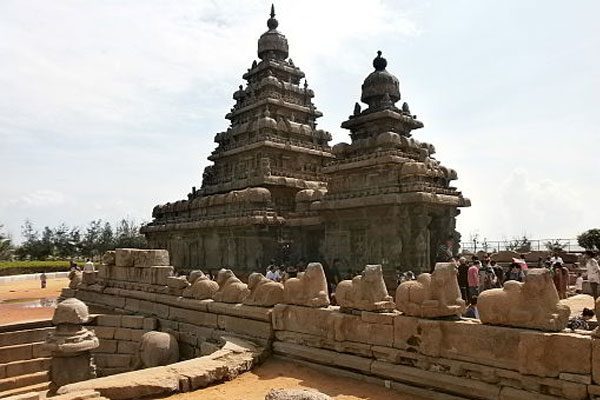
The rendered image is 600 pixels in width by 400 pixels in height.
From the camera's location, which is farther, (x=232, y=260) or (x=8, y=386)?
(x=232, y=260)

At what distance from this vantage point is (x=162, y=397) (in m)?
6.13

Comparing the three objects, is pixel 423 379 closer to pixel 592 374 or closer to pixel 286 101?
pixel 592 374

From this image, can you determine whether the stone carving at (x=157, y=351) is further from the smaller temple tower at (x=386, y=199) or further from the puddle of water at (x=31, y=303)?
the puddle of water at (x=31, y=303)

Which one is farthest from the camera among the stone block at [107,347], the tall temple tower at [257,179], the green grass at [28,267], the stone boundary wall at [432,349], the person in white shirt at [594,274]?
the green grass at [28,267]

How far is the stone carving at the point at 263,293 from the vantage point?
329 inches

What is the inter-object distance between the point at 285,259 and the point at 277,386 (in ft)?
45.2

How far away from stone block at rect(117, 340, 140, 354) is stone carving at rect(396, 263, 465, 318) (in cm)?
796

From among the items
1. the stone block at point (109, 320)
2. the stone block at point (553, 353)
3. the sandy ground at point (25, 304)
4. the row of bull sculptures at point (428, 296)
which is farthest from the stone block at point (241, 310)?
the sandy ground at point (25, 304)

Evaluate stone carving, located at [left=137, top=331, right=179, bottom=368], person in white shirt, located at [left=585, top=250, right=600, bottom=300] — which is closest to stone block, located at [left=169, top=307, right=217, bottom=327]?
stone carving, located at [left=137, top=331, right=179, bottom=368]

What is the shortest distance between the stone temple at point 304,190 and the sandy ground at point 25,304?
659cm

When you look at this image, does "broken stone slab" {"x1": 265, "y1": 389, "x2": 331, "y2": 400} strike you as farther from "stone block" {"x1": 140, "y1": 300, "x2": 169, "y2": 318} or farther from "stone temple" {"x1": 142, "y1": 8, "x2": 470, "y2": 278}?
"stone temple" {"x1": 142, "y1": 8, "x2": 470, "y2": 278}

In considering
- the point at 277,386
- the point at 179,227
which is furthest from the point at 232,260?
the point at 277,386

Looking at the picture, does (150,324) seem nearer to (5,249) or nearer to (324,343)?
(324,343)

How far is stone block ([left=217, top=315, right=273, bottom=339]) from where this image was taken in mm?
8180
